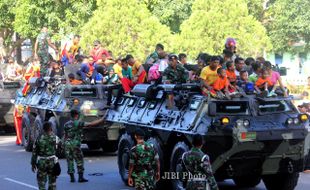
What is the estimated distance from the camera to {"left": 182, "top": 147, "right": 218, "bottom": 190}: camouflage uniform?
1020 cm

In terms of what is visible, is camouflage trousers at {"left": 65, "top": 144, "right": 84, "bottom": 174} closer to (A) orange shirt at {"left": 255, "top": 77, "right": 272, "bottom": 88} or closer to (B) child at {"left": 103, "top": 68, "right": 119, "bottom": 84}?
(A) orange shirt at {"left": 255, "top": 77, "right": 272, "bottom": 88}

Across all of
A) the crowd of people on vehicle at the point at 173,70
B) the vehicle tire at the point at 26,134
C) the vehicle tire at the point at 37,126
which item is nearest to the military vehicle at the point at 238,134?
the crowd of people on vehicle at the point at 173,70

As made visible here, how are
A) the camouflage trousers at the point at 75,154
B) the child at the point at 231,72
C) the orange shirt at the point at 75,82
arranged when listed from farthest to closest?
the orange shirt at the point at 75,82, the camouflage trousers at the point at 75,154, the child at the point at 231,72

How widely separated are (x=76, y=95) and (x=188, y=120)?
7036mm

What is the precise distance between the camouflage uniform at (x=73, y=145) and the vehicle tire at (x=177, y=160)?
2.68 metres

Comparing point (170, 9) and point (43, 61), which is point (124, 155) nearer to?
point (43, 61)

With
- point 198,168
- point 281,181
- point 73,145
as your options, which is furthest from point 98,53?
point 198,168

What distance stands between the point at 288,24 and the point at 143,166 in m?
33.1

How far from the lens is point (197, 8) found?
34625 mm

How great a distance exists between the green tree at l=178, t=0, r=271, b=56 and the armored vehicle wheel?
41.9 feet

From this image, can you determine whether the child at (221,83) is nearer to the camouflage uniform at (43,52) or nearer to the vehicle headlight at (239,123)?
the vehicle headlight at (239,123)

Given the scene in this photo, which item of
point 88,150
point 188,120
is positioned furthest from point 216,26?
point 188,120

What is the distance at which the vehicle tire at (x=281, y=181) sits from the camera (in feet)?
42.8

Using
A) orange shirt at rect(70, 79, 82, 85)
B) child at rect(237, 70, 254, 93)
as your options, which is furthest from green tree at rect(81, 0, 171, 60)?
child at rect(237, 70, 254, 93)
